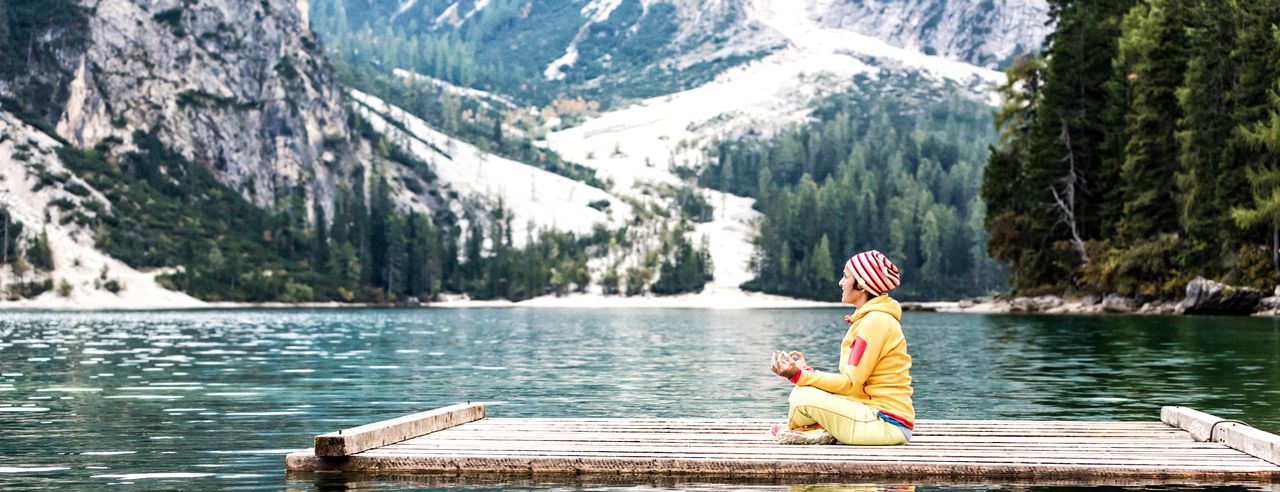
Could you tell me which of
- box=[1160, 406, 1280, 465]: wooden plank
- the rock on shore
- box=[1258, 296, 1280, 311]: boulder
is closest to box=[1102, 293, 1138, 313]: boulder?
the rock on shore

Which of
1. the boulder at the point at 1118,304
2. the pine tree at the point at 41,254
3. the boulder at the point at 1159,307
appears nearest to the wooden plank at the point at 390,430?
the boulder at the point at 1159,307

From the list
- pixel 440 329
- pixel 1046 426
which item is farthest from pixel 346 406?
pixel 440 329

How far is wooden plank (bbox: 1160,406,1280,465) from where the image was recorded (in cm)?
1655

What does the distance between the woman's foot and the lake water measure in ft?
7.83

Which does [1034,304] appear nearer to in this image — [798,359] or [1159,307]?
[1159,307]

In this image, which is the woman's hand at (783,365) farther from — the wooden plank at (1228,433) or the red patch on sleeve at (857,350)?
the wooden plank at (1228,433)

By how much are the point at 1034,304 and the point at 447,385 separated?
8170 centimetres

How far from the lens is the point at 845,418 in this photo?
1714 cm

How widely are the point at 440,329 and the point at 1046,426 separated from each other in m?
73.5

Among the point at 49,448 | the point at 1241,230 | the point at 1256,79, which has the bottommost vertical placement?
the point at 49,448

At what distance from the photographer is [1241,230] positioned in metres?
88.4

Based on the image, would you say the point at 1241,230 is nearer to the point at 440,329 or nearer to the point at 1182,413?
the point at 440,329

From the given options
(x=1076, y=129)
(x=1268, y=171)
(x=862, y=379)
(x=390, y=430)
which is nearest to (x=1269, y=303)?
(x=1268, y=171)

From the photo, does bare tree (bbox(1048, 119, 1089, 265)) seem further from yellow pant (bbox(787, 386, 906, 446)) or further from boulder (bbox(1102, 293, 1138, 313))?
yellow pant (bbox(787, 386, 906, 446))
